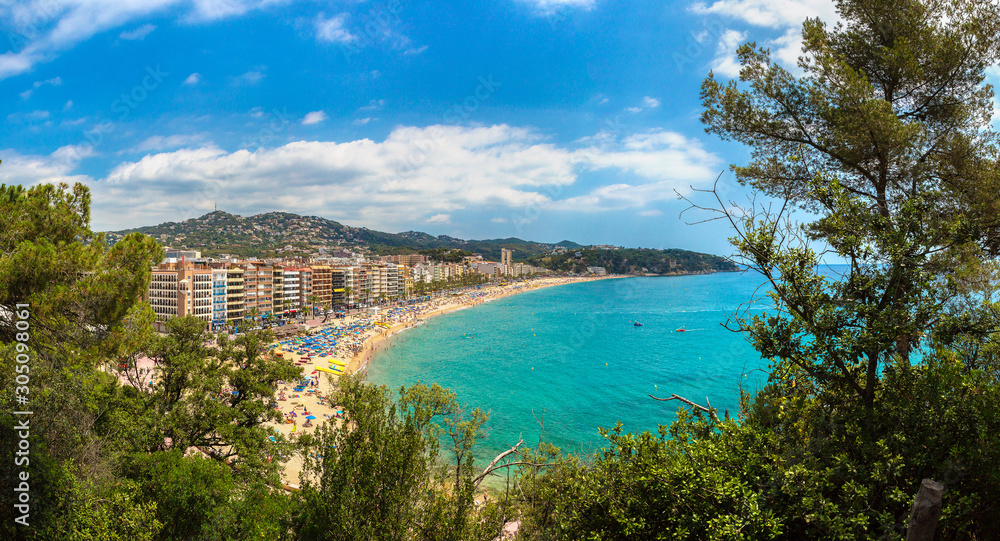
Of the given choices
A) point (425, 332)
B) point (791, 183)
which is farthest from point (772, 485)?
point (425, 332)

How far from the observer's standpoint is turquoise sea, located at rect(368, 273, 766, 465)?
24.4 meters

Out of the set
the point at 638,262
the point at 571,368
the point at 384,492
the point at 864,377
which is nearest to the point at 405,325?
the point at 571,368

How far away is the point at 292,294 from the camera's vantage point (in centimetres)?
6059

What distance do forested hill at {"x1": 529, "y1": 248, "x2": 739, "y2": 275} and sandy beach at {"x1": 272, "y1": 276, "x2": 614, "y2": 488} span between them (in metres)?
113

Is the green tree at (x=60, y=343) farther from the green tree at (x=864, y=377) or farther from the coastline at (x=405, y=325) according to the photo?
the coastline at (x=405, y=325)

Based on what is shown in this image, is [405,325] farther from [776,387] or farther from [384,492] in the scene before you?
[776,387]

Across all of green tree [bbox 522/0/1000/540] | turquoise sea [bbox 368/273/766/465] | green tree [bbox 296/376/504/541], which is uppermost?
green tree [bbox 522/0/1000/540]

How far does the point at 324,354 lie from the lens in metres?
39.4

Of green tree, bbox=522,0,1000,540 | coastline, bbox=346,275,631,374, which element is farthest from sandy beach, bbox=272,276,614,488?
green tree, bbox=522,0,1000,540

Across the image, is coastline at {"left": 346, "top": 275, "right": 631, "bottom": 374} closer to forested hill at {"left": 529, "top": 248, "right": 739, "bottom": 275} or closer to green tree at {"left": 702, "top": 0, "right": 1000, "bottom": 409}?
green tree at {"left": 702, "top": 0, "right": 1000, "bottom": 409}

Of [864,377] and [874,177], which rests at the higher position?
[874,177]

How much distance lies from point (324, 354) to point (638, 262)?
167326 mm

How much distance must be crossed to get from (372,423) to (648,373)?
31900 mm

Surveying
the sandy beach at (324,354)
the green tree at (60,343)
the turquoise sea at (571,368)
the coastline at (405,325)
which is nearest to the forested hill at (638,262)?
the coastline at (405,325)
